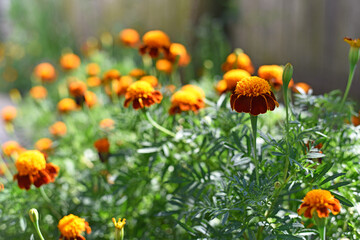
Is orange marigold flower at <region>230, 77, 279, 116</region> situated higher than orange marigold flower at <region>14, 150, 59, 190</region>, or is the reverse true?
orange marigold flower at <region>230, 77, 279, 116</region>

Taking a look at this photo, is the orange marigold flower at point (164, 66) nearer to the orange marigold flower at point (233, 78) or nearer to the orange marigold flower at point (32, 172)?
the orange marigold flower at point (233, 78)

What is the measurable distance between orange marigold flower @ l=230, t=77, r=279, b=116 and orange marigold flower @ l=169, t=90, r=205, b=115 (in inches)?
19.8

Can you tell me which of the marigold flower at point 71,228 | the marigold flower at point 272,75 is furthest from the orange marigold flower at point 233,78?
the marigold flower at point 71,228

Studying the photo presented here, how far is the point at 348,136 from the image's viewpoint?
1631 mm

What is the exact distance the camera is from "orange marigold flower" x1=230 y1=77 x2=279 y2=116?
118 centimetres

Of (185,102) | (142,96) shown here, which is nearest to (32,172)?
(142,96)

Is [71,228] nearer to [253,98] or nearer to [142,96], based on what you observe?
[142,96]

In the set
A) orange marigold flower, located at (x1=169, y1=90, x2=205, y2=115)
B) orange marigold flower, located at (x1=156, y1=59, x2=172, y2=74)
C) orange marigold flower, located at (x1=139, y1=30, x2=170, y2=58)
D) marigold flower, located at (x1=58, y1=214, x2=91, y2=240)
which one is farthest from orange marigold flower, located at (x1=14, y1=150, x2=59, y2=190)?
orange marigold flower, located at (x1=156, y1=59, x2=172, y2=74)

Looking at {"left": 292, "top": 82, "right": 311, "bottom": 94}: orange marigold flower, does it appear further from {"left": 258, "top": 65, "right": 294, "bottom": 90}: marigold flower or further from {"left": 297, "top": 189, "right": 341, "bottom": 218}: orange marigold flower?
{"left": 297, "top": 189, "right": 341, "bottom": 218}: orange marigold flower

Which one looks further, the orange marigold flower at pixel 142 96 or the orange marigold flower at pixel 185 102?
the orange marigold flower at pixel 185 102

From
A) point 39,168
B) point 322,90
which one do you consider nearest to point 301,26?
point 322,90

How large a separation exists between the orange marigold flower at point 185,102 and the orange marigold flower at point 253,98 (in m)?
0.50

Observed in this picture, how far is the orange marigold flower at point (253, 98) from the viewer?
118cm

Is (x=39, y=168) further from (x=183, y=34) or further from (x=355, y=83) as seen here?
(x=183, y=34)
